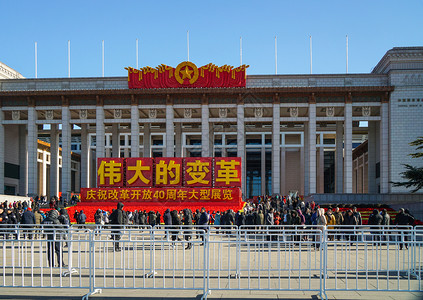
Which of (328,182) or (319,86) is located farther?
(328,182)

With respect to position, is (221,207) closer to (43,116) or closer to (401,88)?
(401,88)

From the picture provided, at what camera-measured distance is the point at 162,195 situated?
111 feet

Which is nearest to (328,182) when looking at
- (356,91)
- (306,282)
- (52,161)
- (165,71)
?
(356,91)

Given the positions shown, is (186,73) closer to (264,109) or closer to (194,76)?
(194,76)

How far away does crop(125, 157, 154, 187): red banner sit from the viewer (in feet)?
111

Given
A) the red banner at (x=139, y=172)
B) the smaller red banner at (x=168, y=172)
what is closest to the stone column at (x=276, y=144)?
the smaller red banner at (x=168, y=172)

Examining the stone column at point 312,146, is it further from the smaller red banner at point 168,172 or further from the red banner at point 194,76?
the smaller red banner at point 168,172

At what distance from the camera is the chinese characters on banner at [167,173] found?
33.8 meters

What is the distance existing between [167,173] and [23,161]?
21839 mm

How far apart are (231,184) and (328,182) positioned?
42.3m

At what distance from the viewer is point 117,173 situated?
1339 inches

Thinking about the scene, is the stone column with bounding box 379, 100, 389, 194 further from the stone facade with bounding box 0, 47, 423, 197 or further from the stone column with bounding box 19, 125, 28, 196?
the stone column with bounding box 19, 125, 28, 196

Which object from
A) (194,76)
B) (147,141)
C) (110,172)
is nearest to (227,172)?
(110,172)

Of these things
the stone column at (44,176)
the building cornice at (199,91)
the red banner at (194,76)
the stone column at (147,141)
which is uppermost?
the red banner at (194,76)
